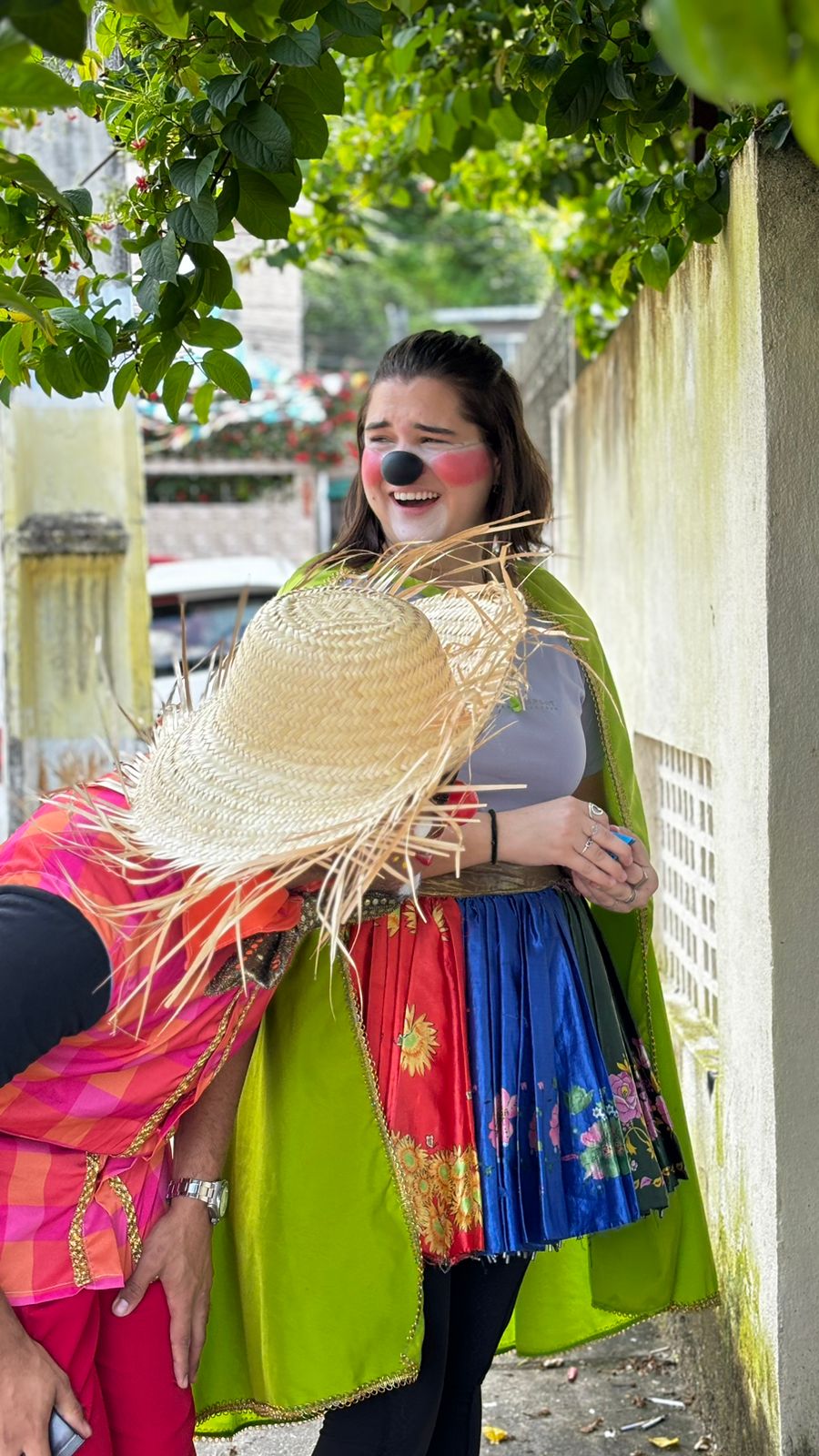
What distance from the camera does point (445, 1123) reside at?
75.1 inches

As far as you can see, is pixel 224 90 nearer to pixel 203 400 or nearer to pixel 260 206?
pixel 260 206

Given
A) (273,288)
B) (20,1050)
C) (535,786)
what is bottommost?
(20,1050)

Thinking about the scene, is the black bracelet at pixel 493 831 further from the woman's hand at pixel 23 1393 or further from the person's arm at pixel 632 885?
the woman's hand at pixel 23 1393

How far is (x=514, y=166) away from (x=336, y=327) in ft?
86.0

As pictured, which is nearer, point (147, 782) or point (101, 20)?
point (147, 782)

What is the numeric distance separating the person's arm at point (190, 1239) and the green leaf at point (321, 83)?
1161 mm

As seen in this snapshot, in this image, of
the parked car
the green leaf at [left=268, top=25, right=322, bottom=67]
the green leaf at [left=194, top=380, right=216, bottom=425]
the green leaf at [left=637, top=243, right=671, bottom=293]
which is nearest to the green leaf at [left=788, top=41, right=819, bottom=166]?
the green leaf at [left=268, top=25, right=322, bottom=67]

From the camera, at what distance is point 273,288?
70.9ft

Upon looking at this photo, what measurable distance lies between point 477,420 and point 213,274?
471mm

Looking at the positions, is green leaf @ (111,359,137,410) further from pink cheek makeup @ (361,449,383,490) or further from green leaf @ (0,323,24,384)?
pink cheek makeup @ (361,449,383,490)

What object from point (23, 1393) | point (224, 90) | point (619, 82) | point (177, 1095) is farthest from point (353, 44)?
point (23, 1393)

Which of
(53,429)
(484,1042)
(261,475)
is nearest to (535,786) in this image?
(484,1042)

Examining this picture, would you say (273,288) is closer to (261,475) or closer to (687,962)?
(261,475)

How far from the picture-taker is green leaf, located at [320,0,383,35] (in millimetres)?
1623
